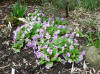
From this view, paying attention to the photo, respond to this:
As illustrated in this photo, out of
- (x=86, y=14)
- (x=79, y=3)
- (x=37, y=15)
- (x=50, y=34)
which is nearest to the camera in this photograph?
(x=50, y=34)

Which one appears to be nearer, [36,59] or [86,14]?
[36,59]

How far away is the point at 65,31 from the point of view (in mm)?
3086

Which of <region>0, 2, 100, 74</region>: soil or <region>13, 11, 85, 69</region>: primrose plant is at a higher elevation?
<region>13, 11, 85, 69</region>: primrose plant

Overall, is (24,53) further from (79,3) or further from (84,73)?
(79,3)

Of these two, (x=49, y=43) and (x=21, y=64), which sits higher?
(x=49, y=43)

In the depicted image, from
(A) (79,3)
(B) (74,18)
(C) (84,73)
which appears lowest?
(C) (84,73)

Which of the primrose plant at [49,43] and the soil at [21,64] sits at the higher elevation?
the primrose plant at [49,43]

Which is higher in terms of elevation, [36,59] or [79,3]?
[79,3]

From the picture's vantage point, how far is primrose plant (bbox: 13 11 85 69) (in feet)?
8.34

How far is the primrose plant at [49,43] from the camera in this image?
254cm

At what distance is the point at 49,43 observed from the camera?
272 cm

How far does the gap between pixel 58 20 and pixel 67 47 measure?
2.92 feet

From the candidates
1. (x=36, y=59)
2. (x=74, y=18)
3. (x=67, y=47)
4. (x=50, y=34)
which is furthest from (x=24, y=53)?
(x=74, y=18)

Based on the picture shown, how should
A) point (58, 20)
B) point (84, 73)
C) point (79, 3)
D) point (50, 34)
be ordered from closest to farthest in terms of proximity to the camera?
point (84, 73), point (50, 34), point (58, 20), point (79, 3)
